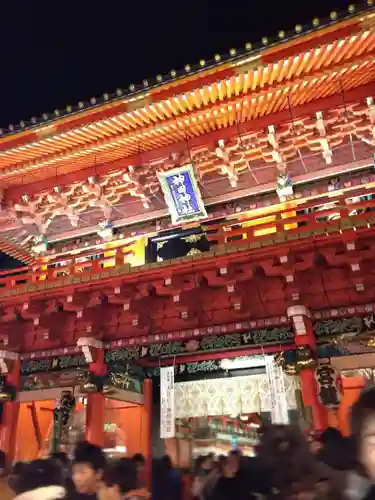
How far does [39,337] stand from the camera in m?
9.77

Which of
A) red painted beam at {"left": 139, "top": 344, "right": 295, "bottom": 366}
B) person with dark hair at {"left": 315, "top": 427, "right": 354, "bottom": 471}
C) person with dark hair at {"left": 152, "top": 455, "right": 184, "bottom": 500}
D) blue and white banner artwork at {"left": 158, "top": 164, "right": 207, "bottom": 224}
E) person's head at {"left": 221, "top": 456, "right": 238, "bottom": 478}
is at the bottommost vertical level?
person with dark hair at {"left": 152, "top": 455, "right": 184, "bottom": 500}

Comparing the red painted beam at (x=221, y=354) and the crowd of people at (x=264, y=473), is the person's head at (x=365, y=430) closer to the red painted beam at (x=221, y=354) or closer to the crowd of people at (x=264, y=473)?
the crowd of people at (x=264, y=473)

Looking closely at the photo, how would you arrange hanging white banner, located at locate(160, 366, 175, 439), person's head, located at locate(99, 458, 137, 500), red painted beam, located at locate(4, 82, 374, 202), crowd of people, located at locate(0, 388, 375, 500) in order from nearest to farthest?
1. crowd of people, located at locate(0, 388, 375, 500)
2. person's head, located at locate(99, 458, 137, 500)
3. red painted beam, located at locate(4, 82, 374, 202)
4. hanging white banner, located at locate(160, 366, 175, 439)

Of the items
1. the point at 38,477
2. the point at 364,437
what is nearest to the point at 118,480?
the point at 38,477

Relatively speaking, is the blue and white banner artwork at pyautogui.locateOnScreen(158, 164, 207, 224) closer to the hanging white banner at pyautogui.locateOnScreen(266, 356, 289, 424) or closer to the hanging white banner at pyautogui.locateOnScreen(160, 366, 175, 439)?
the hanging white banner at pyautogui.locateOnScreen(160, 366, 175, 439)

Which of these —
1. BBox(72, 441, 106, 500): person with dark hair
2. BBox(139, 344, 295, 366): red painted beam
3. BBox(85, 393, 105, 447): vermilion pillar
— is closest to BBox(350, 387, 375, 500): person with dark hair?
BBox(72, 441, 106, 500): person with dark hair

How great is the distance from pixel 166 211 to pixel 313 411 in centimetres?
579

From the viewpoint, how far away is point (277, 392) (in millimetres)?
7992

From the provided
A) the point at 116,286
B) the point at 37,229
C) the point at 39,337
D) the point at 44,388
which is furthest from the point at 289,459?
the point at 37,229

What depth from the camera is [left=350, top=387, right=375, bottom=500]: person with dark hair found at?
2.06 m

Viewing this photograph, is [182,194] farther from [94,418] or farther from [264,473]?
[264,473]

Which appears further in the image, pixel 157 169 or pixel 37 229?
pixel 37 229

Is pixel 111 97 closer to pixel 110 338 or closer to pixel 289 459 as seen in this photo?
pixel 110 338

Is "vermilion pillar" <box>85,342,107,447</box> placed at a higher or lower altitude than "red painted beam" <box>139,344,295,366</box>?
lower
